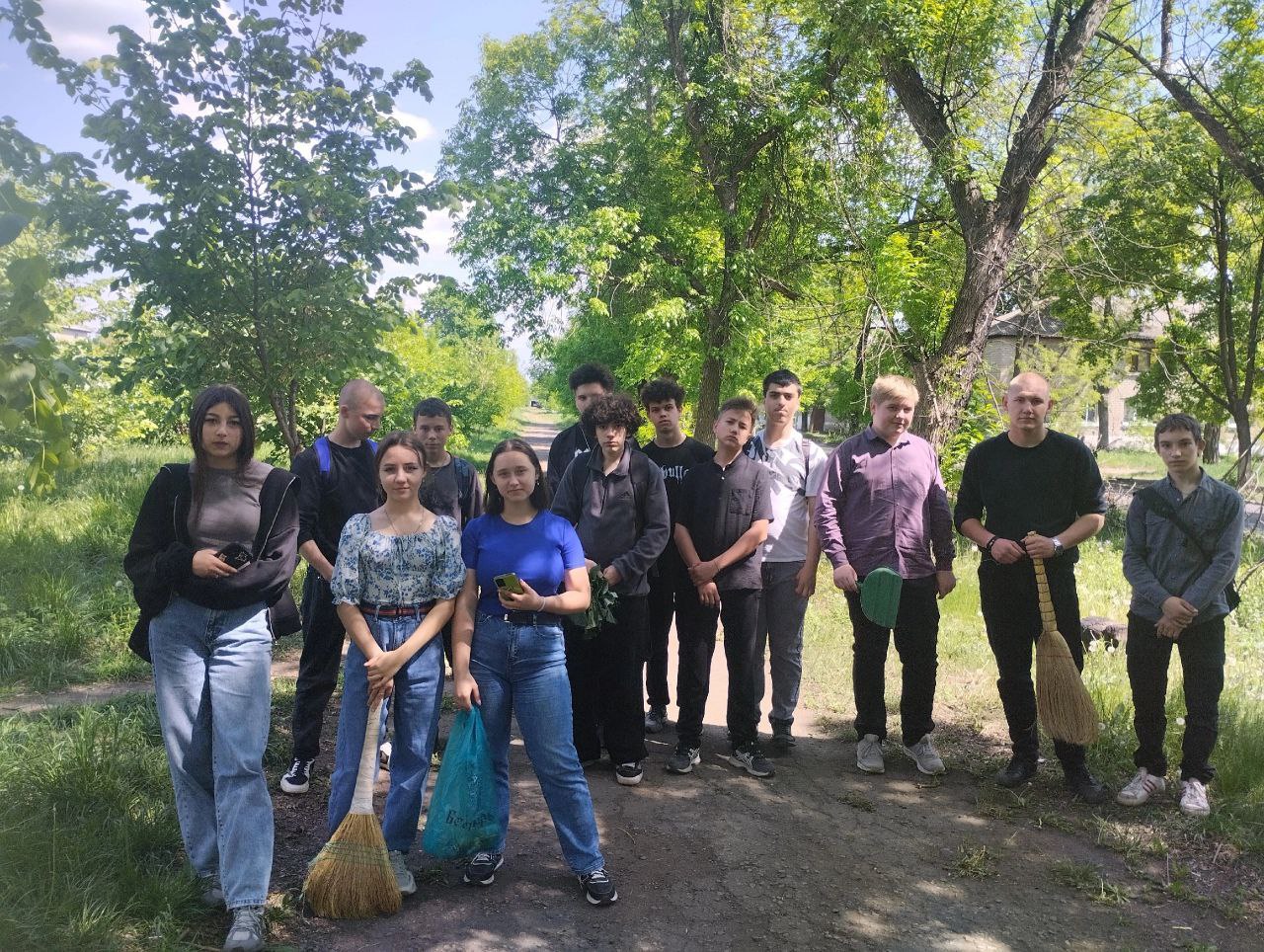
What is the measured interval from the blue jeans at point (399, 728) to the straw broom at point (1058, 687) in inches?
128

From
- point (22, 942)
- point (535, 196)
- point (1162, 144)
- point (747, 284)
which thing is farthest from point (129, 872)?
point (535, 196)

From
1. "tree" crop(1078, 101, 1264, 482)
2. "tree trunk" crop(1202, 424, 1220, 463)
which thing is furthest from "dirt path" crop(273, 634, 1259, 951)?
"tree trunk" crop(1202, 424, 1220, 463)

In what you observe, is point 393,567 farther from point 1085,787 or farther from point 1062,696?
point 1085,787

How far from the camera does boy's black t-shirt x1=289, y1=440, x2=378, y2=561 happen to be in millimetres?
4566

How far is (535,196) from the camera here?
20.6 meters

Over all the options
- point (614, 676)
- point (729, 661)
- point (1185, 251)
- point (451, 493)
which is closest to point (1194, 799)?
point (729, 661)

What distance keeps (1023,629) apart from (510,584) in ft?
9.96

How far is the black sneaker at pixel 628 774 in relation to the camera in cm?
493

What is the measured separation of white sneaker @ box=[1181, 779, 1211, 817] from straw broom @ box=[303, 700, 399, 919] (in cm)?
389

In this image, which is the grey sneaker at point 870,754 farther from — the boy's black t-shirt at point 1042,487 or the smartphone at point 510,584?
the smartphone at point 510,584

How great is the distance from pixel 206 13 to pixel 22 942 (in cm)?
506

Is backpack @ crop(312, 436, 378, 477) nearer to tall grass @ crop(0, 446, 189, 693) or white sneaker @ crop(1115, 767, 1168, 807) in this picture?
tall grass @ crop(0, 446, 189, 693)

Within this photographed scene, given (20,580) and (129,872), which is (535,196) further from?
(129,872)

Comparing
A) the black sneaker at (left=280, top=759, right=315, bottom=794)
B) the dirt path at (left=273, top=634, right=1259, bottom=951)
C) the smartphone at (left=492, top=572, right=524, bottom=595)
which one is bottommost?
the dirt path at (left=273, top=634, right=1259, bottom=951)
